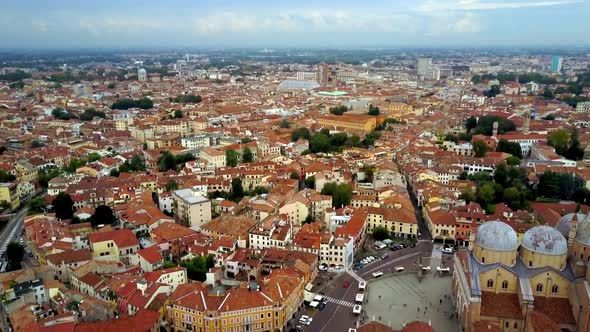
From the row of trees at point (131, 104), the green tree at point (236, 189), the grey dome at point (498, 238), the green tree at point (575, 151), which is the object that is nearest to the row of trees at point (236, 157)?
the green tree at point (236, 189)

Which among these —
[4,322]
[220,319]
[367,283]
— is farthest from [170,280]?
[367,283]

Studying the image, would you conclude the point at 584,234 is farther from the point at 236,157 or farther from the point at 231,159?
the point at 236,157

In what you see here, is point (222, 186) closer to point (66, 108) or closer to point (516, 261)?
point (516, 261)

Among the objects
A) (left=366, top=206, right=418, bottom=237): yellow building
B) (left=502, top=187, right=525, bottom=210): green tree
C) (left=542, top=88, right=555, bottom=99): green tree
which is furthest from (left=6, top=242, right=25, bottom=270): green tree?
(left=542, top=88, right=555, bottom=99): green tree

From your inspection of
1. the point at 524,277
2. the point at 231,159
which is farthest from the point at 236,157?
the point at 524,277

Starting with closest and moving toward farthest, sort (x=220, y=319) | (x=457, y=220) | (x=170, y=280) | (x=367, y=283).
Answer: (x=220, y=319) < (x=170, y=280) < (x=367, y=283) < (x=457, y=220)

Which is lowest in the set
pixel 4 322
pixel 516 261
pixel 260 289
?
pixel 4 322

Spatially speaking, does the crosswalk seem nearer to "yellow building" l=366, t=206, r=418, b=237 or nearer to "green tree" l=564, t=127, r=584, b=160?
"yellow building" l=366, t=206, r=418, b=237
